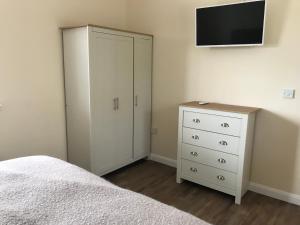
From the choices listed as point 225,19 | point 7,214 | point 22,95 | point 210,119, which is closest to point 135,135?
point 210,119

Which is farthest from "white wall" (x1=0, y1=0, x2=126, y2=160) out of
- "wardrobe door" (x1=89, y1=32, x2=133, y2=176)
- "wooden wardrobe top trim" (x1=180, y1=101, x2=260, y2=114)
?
"wooden wardrobe top trim" (x1=180, y1=101, x2=260, y2=114)

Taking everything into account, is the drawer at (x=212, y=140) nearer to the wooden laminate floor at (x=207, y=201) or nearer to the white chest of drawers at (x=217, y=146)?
the white chest of drawers at (x=217, y=146)

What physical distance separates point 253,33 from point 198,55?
0.76 m

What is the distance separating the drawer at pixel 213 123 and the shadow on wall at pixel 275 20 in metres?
0.92

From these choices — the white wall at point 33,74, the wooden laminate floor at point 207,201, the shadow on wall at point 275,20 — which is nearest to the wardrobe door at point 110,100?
the wooden laminate floor at point 207,201

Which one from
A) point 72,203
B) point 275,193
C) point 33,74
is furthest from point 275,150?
point 33,74

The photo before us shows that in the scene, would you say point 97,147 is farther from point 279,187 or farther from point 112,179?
point 279,187

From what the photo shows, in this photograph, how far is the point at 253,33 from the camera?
2562 mm

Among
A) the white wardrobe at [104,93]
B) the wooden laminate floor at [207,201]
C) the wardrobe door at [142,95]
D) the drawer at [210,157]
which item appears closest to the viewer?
the wooden laminate floor at [207,201]

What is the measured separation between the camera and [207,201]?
8.91ft

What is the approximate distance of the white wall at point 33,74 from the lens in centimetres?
257

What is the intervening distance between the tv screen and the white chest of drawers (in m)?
0.73

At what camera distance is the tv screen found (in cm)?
251

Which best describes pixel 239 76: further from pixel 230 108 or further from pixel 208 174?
pixel 208 174
